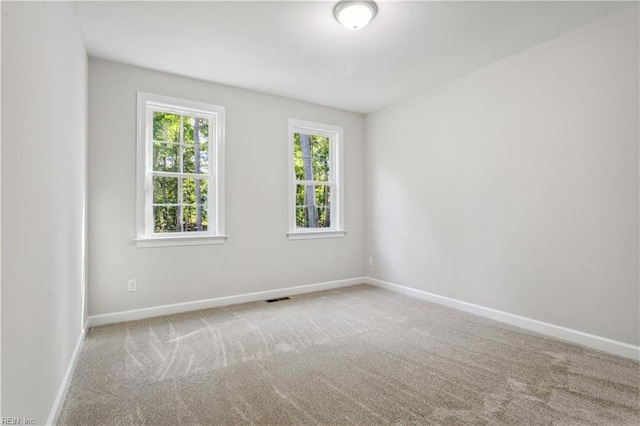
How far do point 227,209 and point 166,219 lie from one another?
0.68 metres

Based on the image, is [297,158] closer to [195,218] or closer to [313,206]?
[313,206]

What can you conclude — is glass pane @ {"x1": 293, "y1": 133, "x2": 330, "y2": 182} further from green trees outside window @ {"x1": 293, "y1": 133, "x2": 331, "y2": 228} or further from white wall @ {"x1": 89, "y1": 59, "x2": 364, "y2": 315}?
white wall @ {"x1": 89, "y1": 59, "x2": 364, "y2": 315}

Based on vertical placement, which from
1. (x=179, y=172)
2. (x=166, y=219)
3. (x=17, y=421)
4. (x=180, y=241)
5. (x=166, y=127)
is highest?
(x=166, y=127)

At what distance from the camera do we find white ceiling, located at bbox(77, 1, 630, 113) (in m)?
2.47

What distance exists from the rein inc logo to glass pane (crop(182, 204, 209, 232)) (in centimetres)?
251

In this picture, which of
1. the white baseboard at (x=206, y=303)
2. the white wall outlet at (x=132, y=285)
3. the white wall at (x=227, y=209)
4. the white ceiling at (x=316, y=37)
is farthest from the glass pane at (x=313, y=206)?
the white wall outlet at (x=132, y=285)

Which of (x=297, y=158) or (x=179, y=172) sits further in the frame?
(x=297, y=158)

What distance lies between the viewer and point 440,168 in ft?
13.0

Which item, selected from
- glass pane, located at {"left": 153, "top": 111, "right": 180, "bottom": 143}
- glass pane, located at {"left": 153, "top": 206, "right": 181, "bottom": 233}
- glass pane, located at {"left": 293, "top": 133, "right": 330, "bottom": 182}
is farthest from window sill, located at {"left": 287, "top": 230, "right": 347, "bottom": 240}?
glass pane, located at {"left": 153, "top": 111, "right": 180, "bottom": 143}

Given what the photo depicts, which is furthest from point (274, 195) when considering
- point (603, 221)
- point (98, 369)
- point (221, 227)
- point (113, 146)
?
point (603, 221)

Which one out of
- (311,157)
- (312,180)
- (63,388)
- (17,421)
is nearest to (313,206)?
(312,180)

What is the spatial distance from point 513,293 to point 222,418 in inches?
113

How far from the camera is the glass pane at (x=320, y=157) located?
4.79 metres

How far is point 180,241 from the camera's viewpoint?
3609 millimetres
